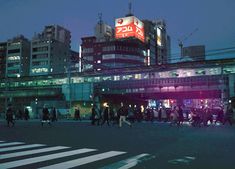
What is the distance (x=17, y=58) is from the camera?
104 metres

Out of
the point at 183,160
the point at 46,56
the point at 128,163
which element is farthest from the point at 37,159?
the point at 46,56

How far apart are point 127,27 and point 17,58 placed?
41133 millimetres

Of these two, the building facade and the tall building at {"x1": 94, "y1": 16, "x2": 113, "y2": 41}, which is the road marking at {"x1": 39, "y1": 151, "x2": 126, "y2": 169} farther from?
the tall building at {"x1": 94, "y1": 16, "x2": 113, "y2": 41}

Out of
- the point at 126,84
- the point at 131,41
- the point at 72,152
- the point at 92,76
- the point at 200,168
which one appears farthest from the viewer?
the point at 131,41

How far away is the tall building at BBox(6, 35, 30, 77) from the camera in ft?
342

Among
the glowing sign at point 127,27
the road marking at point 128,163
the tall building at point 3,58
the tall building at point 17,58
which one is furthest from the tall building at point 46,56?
the road marking at point 128,163

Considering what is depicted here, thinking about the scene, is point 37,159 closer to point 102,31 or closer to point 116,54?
point 116,54

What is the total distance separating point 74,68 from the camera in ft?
363

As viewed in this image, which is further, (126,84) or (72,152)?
(126,84)

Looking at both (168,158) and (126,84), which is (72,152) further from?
(126,84)

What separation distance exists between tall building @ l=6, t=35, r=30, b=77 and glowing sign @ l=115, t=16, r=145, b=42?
35416mm

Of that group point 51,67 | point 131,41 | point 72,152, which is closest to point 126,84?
point 131,41

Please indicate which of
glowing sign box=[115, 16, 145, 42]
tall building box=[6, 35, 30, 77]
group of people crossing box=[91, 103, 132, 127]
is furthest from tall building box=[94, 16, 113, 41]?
group of people crossing box=[91, 103, 132, 127]

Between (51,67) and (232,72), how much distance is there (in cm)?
6428
